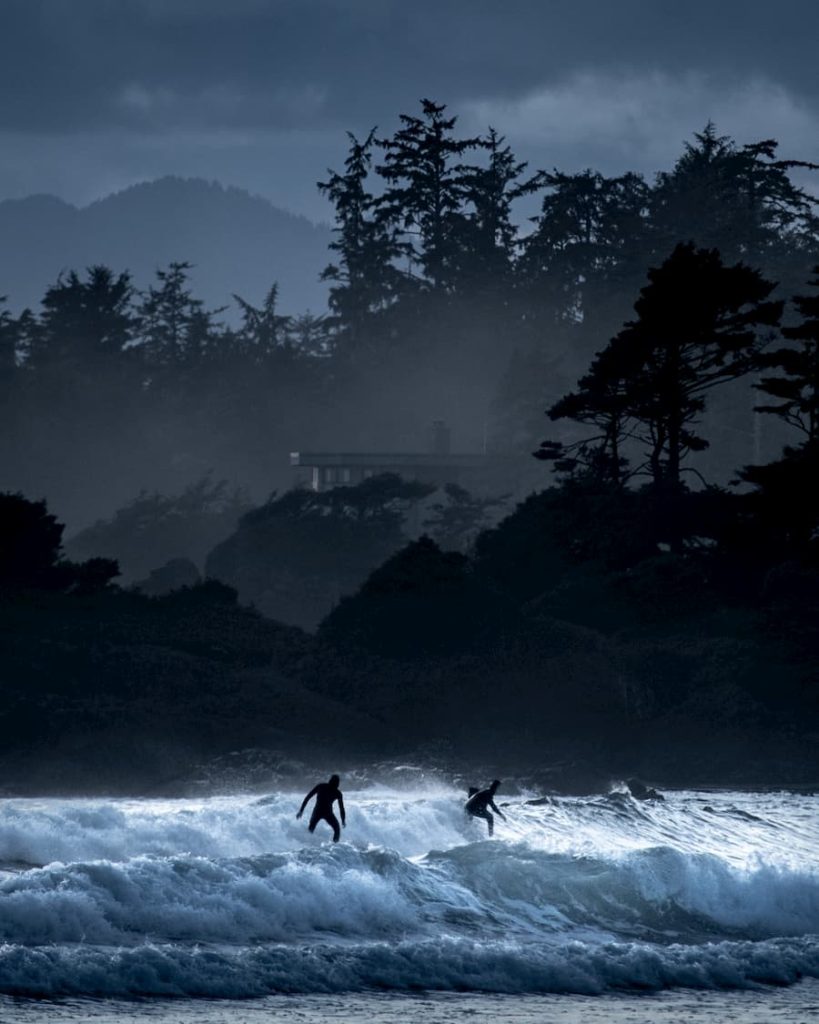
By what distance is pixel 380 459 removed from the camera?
86.4m

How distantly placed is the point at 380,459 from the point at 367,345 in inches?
947

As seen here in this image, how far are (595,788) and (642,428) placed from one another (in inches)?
1721

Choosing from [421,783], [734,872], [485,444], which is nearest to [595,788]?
[421,783]

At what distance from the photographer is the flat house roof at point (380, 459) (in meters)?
86.3

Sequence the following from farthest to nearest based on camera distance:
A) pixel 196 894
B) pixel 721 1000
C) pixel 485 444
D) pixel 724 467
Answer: pixel 485 444 < pixel 724 467 < pixel 196 894 < pixel 721 1000

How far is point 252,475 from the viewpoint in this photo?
343 feet

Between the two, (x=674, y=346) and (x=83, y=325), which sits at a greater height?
(x=83, y=325)

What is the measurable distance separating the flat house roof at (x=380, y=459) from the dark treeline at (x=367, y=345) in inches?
500

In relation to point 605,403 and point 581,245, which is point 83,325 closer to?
point 581,245

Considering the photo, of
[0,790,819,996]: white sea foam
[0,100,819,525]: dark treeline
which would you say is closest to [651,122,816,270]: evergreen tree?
[0,100,819,525]: dark treeline

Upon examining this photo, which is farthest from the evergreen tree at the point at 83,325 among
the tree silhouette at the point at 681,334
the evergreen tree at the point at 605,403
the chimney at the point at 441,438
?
the tree silhouette at the point at 681,334

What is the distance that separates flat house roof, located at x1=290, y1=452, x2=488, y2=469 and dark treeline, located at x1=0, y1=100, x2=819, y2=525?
1271cm

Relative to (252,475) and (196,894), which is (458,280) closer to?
(252,475)

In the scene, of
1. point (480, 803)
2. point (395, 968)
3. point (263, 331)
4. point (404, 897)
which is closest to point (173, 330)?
point (263, 331)
